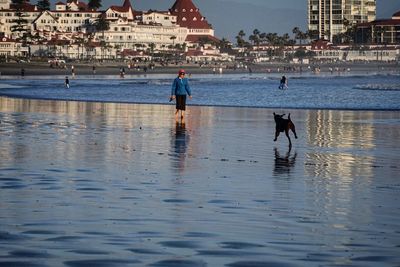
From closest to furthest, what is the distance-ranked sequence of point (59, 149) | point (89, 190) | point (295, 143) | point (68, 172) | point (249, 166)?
point (89, 190) < point (68, 172) < point (249, 166) < point (59, 149) < point (295, 143)

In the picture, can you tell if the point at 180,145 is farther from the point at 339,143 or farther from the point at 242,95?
the point at 242,95

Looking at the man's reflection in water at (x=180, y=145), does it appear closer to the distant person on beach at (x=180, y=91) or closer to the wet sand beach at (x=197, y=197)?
the wet sand beach at (x=197, y=197)

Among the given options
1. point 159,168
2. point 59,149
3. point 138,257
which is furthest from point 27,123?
point 138,257

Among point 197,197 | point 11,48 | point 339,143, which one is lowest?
point 197,197

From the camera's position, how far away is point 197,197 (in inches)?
473

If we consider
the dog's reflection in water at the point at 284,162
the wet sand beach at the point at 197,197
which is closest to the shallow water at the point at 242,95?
the wet sand beach at the point at 197,197

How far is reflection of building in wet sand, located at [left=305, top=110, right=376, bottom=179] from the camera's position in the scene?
1521 cm

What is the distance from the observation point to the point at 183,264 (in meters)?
8.17

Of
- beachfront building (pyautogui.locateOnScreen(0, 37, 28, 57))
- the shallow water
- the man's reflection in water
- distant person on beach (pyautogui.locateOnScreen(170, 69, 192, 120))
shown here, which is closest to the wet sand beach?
the man's reflection in water

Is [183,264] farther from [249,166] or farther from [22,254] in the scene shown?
[249,166]

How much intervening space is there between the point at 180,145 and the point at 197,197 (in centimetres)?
723

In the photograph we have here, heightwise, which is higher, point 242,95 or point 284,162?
point 242,95

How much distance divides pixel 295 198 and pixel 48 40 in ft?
605

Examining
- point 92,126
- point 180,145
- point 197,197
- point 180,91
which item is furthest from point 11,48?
point 197,197
